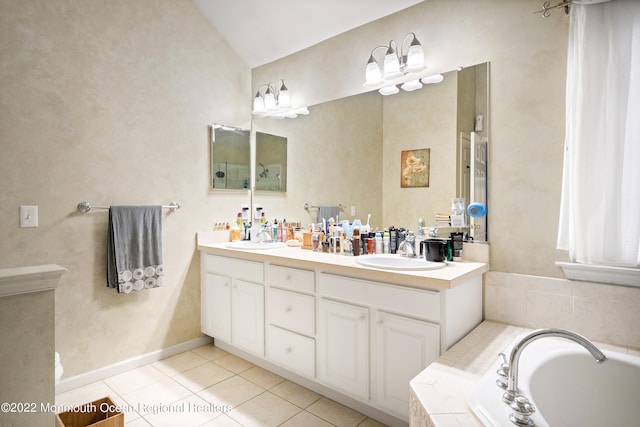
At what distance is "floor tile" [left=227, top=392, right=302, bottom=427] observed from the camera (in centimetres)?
193

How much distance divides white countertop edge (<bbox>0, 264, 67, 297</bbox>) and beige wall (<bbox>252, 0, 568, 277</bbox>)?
1925 mm

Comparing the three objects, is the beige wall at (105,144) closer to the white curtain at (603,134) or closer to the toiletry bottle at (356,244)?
the toiletry bottle at (356,244)

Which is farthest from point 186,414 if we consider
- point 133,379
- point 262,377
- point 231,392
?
point 133,379

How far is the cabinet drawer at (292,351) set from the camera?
6.93 feet

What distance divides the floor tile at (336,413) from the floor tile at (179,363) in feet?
3.42

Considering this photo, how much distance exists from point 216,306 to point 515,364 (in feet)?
7.28

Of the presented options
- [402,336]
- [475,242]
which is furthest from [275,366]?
[475,242]

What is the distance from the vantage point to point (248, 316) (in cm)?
250

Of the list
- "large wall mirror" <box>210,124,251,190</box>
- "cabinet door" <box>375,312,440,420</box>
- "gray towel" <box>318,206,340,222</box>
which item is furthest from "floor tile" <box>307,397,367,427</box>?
"large wall mirror" <box>210,124,251,190</box>

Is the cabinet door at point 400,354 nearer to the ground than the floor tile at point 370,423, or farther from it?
farther from it

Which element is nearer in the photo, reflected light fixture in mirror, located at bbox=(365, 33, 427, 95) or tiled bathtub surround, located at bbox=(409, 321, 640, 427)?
tiled bathtub surround, located at bbox=(409, 321, 640, 427)

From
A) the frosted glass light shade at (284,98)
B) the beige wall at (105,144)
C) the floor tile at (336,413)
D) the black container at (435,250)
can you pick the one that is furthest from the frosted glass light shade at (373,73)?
the floor tile at (336,413)

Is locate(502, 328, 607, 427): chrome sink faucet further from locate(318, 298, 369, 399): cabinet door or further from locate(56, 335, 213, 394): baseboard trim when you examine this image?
locate(56, 335, 213, 394): baseboard trim

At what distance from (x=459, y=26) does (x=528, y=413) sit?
2080 mm
